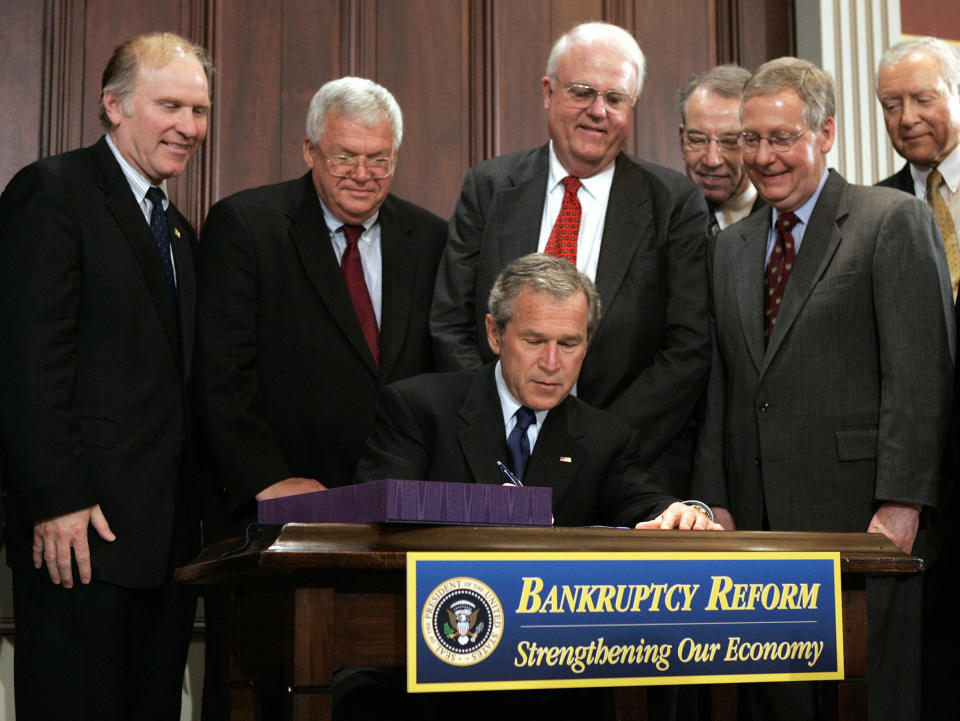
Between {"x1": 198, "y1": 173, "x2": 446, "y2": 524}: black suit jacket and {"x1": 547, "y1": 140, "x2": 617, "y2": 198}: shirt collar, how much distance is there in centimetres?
50

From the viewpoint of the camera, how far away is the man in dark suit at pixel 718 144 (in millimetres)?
3717

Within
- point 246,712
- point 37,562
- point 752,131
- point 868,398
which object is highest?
point 752,131

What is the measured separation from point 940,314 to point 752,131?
0.65m

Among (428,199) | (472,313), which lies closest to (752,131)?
(472,313)

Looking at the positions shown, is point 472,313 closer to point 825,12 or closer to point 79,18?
point 79,18

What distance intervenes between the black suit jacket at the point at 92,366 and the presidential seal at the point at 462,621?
4.74 feet

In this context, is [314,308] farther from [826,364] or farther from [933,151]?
[933,151]

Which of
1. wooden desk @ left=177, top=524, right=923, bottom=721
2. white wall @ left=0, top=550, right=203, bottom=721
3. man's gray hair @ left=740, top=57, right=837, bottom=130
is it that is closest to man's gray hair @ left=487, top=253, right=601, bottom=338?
man's gray hair @ left=740, top=57, right=837, bottom=130

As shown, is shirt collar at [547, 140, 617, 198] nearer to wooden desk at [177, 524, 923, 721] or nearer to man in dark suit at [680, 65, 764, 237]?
man in dark suit at [680, 65, 764, 237]

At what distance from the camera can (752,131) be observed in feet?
10.1

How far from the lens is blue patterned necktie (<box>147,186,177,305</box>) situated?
3.15m

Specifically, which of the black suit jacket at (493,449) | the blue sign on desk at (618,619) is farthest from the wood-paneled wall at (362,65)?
the blue sign on desk at (618,619)

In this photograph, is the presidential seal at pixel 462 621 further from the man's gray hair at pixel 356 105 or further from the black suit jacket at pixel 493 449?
the man's gray hair at pixel 356 105

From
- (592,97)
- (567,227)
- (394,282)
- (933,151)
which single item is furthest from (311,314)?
(933,151)
